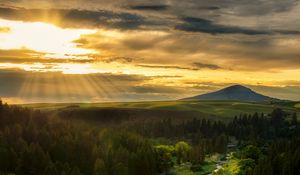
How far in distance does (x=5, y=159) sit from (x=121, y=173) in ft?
172

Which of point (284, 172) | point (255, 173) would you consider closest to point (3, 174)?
point (255, 173)

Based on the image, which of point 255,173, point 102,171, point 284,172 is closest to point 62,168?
point 102,171

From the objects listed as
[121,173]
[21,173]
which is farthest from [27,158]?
[121,173]

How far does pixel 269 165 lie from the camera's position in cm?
19900

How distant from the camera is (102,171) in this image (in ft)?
643

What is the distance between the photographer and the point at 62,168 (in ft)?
604

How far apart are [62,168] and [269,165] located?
90.5 m

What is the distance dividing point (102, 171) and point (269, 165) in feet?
243

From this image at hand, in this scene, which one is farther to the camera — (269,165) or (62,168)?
(269,165)

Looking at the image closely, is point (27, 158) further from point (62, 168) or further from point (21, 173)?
point (62, 168)

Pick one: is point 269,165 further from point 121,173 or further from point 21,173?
point 21,173

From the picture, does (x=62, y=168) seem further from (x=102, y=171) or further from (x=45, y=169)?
(x=102, y=171)

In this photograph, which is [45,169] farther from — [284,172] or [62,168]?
[284,172]

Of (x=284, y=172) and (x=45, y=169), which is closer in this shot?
(x=45, y=169)
